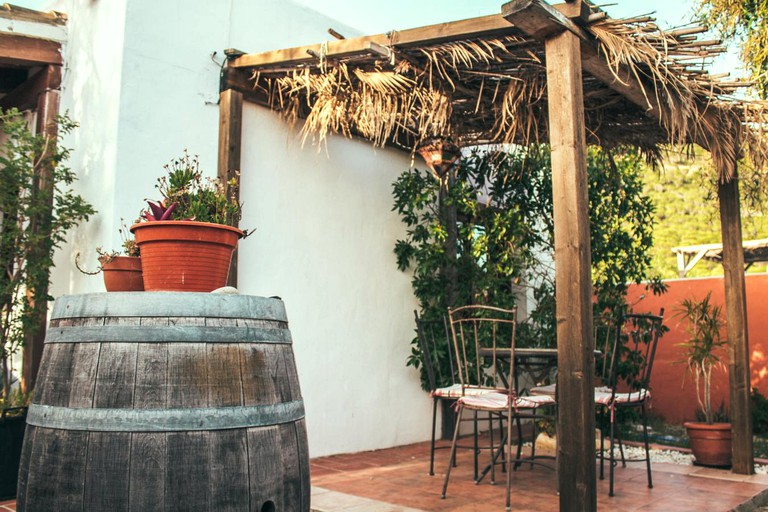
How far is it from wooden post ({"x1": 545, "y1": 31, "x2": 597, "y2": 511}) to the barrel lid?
1640 mm

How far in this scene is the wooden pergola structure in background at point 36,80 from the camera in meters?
3.82

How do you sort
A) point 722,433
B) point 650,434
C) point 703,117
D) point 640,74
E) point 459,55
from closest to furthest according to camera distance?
point 459,55, point 640,74, point 703,117, point 722,433, point 650,434

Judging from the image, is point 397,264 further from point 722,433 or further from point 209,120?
point 722,433

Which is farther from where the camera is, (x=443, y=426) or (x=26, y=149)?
(x=443, y=426)

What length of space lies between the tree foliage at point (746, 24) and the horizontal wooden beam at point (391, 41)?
3.43m

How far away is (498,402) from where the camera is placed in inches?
144

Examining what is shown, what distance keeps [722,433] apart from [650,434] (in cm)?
176

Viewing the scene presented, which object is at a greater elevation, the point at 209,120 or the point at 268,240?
the point at 209,120

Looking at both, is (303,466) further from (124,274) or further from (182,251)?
(124,274)

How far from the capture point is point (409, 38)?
3.60 metres

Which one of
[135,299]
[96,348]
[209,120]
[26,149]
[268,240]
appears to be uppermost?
[209,120]

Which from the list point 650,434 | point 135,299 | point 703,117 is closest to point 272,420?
point 135,299

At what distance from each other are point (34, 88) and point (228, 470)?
3619mm

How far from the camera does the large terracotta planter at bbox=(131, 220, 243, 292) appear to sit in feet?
7.22
